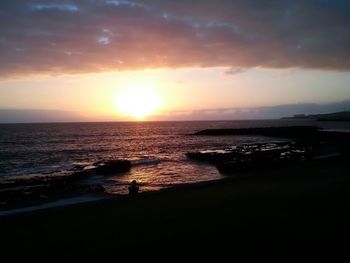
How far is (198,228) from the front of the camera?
10188mm

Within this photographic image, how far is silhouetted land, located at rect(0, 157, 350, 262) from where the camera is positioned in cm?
827

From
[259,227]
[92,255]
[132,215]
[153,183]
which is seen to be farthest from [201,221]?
[153,183]

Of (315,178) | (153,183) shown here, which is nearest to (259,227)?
(315,178)

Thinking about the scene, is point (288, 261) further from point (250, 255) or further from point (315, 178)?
point (315, 178)

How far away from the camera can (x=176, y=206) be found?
1345cm

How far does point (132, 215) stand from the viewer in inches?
486

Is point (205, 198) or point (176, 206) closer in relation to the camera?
point (176, 206)

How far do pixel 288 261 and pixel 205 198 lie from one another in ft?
24.5

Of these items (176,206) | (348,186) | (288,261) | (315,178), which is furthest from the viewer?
(315,178)

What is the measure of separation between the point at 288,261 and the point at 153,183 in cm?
1964

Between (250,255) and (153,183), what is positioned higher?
(250,255)

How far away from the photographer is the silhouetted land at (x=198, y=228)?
8.27 m

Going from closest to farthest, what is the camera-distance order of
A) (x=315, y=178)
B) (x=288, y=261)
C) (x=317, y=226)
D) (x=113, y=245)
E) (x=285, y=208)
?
1. (x=288, y=261)
2. (x=113, y=245)
3. (x=317, y=226)
4. (x=285, y=208)
5. (x=315, y=178)

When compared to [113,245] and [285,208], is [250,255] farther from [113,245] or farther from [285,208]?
[285,208]
